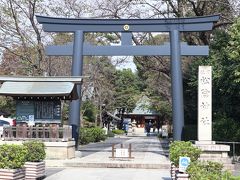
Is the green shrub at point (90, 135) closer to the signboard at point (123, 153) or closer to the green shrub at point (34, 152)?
the signboard at point (123, 153)

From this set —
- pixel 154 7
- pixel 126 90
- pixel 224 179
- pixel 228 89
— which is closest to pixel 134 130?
pixel 126 90

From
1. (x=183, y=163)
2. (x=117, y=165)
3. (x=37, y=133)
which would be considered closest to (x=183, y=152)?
(x=183, y=163)

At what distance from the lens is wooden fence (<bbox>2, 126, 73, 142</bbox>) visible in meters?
20.7

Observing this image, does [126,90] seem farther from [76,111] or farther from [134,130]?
[76,111]

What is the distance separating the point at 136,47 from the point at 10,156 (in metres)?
12.7

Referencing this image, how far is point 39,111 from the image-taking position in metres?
22.5

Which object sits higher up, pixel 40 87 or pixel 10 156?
pixel 40 87

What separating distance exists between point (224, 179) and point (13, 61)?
2960 centimetres

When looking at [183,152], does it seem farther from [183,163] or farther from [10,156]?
[10,156]

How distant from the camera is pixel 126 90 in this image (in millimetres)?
71562

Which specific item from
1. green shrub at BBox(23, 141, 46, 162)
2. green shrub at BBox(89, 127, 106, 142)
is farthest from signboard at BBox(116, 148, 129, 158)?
green shrub at BBox(89, 127, 106, 142)

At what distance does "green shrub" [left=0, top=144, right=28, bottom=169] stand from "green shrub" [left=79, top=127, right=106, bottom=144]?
2136 centimetres

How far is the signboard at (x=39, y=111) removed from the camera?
22.4 meters

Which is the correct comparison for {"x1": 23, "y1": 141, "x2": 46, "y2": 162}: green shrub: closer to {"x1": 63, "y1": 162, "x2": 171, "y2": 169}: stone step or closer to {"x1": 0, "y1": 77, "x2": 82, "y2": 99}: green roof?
{"x1": 63, "y1": 162, "x2": 171, "y2": 169}: stone step
